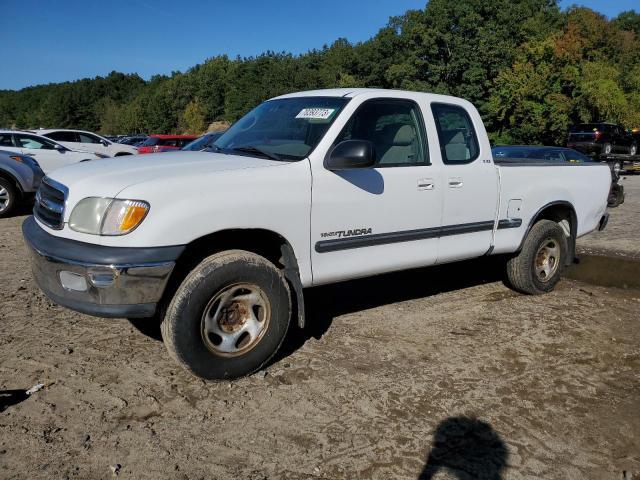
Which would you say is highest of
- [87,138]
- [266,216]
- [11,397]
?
[87,138]

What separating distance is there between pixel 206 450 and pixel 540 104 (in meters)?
41.0

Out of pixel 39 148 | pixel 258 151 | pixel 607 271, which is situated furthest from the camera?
pixel 39 148

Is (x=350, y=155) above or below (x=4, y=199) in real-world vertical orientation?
above

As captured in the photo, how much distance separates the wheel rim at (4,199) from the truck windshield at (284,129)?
706cm

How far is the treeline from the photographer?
3747 centimetres

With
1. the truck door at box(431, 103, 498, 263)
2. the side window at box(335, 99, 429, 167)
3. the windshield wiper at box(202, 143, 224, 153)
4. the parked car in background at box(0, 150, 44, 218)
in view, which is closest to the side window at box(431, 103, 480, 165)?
the truck door at box(431, 103, 498, 263)

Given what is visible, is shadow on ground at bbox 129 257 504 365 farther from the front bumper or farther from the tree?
the tree

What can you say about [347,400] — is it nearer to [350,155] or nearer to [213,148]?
[350,155]

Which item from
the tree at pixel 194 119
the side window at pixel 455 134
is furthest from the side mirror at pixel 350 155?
the tree at pixel 194 119

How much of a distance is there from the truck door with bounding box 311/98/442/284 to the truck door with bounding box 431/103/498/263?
A: 0.15m

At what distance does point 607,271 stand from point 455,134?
3557 mm

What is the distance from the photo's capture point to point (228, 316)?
3.48 meters

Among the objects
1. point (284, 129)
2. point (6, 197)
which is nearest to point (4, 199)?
point (6, 197)

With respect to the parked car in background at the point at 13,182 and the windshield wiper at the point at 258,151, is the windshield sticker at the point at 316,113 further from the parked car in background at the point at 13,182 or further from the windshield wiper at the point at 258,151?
the parked car in background at the point at 13,182
